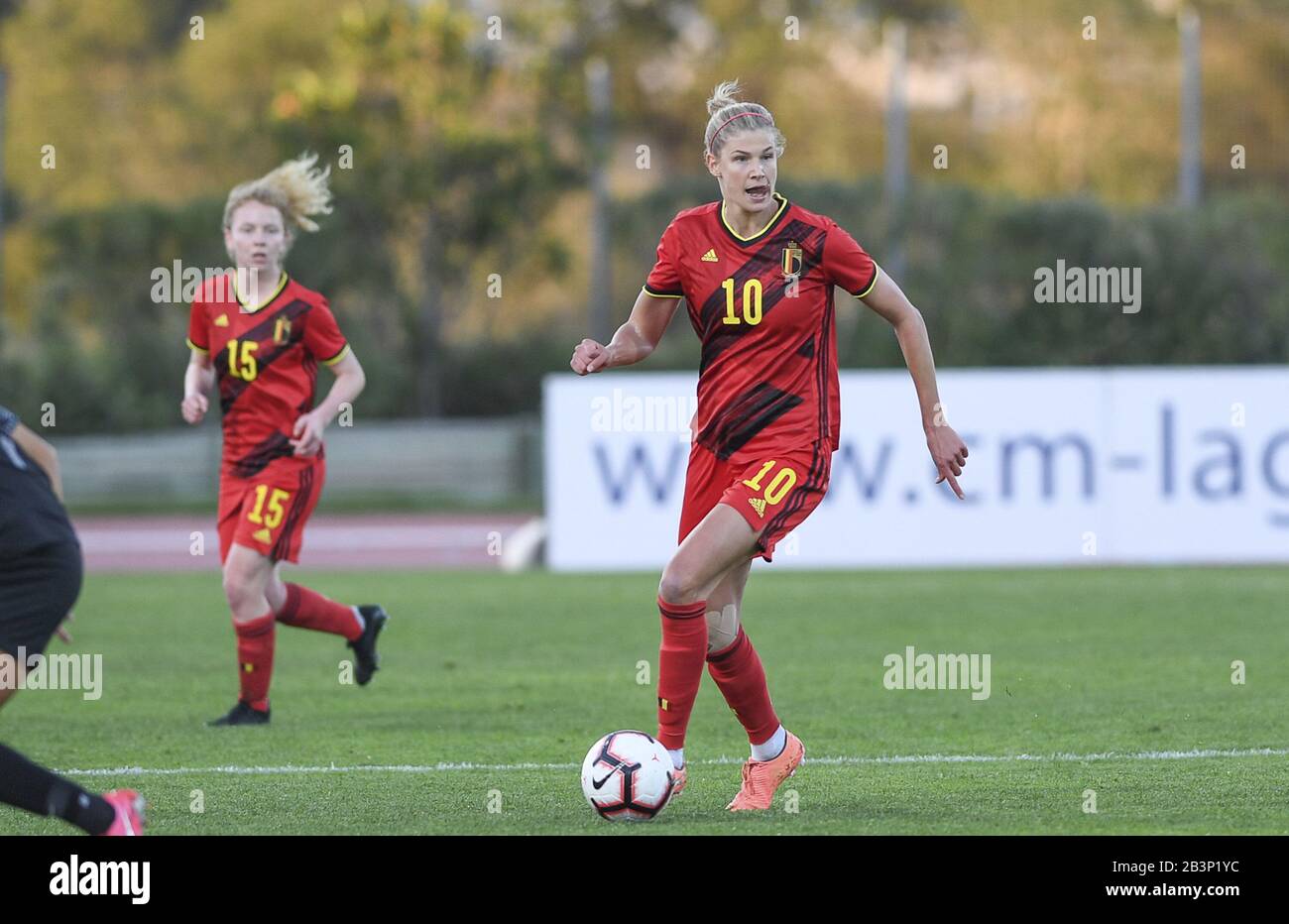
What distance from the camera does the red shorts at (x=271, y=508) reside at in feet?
29.1

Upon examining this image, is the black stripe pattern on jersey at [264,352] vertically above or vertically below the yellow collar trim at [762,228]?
below

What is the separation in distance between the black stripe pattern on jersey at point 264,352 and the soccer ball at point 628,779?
3.22m

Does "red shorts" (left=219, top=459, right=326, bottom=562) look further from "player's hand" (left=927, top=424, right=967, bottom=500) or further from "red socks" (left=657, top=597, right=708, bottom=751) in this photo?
"player's hand" (left=927, top=424, right=967, bottom=500)

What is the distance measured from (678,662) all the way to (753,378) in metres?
0.92

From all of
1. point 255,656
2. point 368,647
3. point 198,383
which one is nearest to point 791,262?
point 198,383

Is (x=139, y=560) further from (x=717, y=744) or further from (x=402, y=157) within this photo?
(x=717, y=744)

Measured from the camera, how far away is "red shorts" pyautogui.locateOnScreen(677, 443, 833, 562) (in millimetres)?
6414

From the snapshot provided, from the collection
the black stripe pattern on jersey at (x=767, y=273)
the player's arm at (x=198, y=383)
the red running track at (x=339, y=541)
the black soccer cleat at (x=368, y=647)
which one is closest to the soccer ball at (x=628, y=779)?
the black stripe pattern on jersey at (x=767, y=273)

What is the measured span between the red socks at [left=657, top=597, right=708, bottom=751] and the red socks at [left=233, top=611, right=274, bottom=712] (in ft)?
9.21

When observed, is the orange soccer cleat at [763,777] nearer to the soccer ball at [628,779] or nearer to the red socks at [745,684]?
the red socks at [745,684]

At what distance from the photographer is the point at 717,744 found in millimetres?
8250

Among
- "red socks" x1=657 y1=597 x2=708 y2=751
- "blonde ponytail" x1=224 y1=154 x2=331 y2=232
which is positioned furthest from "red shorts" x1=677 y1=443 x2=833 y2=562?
"blonde ponytail" x1=224 y1=154 x2=331 y2=232
